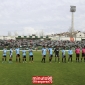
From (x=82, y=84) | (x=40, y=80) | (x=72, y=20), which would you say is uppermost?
(x=72, y=20)

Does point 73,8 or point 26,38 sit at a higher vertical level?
point 73,8

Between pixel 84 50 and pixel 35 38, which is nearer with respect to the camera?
pixel 84 50

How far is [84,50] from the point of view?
2658 cm

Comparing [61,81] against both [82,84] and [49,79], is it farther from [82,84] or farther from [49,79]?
[49,79]

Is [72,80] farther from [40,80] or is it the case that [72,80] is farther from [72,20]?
[72,20]

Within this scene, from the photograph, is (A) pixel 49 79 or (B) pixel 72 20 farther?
(B) pixel 72 20

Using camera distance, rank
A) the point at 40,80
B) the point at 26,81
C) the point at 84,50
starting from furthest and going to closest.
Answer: the point at 84,50, the point at 26,81, the point at 40,80

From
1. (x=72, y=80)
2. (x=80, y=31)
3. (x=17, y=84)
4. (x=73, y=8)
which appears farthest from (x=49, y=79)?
(x=80, y=31)

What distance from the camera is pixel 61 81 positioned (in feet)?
44.8

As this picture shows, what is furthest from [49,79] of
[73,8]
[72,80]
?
[73,8]

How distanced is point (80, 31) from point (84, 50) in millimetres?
107414

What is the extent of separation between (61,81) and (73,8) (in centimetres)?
9237

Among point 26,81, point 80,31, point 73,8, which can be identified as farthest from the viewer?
point 80,31

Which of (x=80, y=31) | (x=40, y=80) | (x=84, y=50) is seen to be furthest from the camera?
(x=80, y=31)
